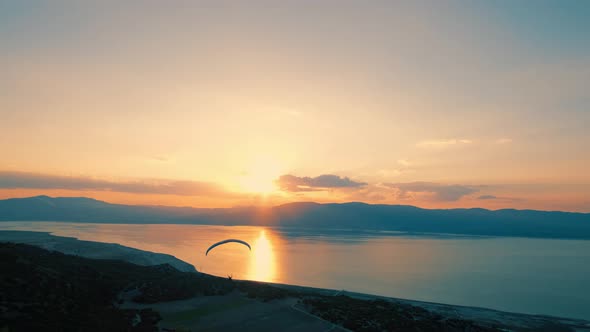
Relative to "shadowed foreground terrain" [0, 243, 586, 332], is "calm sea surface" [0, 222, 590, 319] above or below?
below

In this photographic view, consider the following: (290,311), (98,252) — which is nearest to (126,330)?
(290,311)

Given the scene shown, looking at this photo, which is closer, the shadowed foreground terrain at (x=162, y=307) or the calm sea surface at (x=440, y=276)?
the shadowed foreground terrain at (x=162, y=307)

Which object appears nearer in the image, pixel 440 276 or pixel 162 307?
pixel 162 307

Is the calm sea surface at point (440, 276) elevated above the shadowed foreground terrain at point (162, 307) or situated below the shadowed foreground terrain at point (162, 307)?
below

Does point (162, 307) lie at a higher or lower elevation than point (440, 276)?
higher

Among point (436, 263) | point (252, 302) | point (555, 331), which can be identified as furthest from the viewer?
point (436, 263)

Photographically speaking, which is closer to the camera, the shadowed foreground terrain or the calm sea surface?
the shadowed foreground terrain

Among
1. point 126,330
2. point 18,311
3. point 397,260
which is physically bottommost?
point 397,260

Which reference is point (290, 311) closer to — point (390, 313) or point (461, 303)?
point (390, 313)
